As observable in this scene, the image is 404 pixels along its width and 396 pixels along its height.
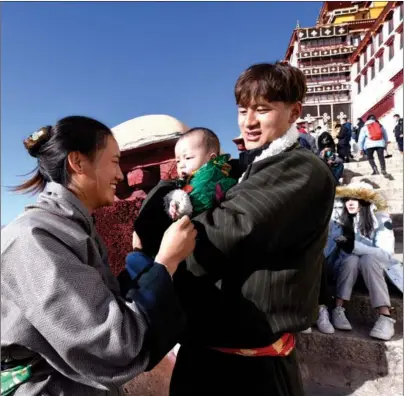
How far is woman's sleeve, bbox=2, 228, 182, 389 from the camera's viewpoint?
0.86 metres

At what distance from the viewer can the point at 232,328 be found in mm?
1199

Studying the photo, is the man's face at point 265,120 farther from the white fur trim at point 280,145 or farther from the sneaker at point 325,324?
the sneaker at point 325,324

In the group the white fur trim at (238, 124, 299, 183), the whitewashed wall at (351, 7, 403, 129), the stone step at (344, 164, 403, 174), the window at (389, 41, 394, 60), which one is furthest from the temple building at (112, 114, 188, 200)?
the window at (389, 41, 394, 60)

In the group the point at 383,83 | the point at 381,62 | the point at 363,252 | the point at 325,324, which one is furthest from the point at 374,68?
the point at 325,324

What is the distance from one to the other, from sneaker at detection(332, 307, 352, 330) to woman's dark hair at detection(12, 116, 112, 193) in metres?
3.04

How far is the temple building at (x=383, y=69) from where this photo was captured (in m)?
22.7

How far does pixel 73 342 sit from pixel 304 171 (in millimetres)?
916

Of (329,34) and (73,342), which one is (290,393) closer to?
(73,342)

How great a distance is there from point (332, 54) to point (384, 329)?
42558mm

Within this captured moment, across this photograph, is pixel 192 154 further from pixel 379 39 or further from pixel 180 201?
pixel 379 39

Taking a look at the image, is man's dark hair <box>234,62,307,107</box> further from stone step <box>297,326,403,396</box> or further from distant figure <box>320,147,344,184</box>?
distant figure <box>320,147,344,184</box>

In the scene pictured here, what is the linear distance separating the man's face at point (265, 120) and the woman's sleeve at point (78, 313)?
759mm

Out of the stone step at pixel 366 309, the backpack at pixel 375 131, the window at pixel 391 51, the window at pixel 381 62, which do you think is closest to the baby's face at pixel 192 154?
Result: the stone step at pixel 366 309

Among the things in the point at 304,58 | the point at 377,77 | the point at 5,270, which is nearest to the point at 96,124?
the point at 5,270
